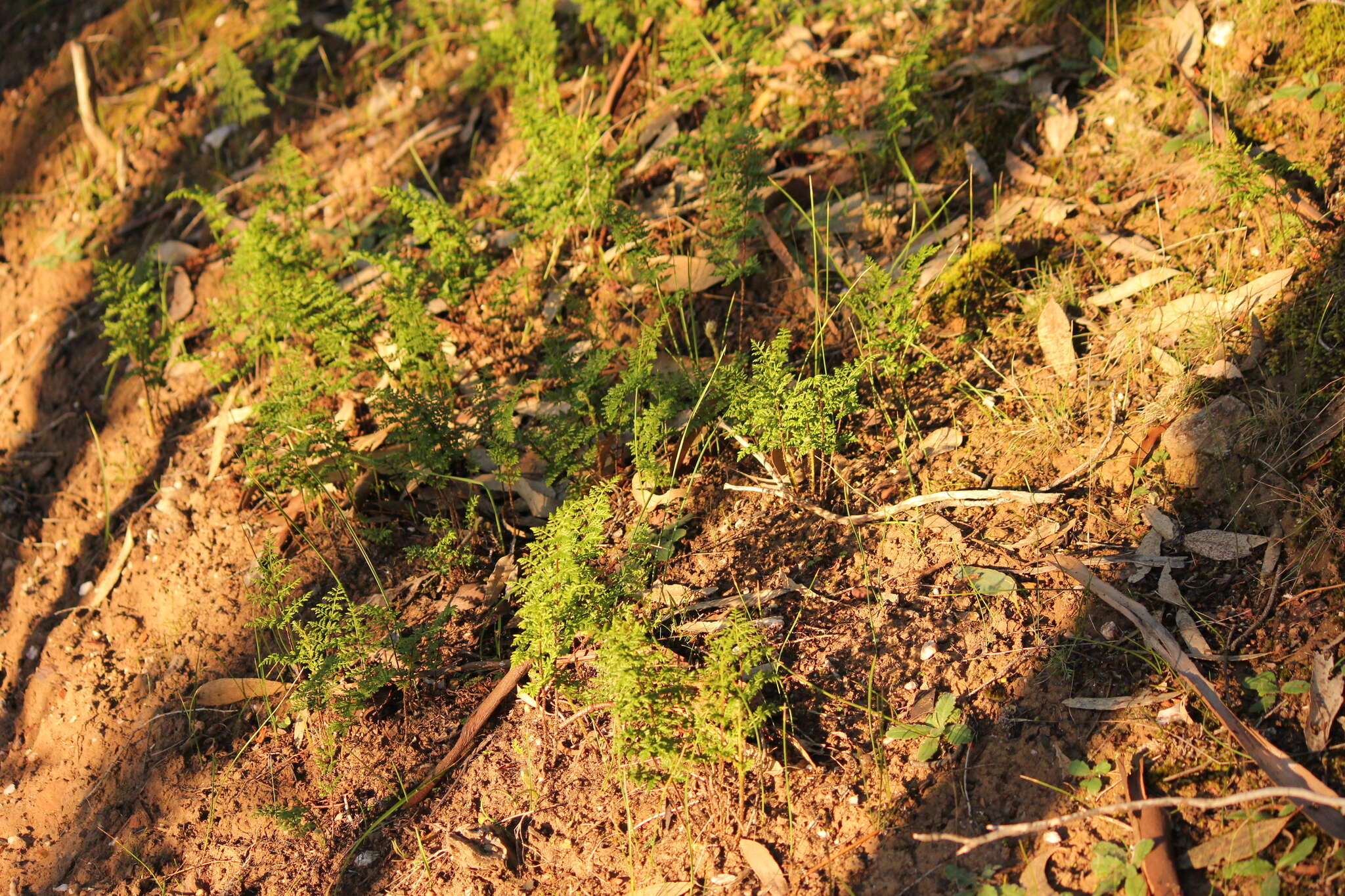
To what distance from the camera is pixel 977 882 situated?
1.99 meters

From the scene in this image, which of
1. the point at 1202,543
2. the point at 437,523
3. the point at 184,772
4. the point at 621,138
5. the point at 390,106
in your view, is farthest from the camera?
the point at 390,106

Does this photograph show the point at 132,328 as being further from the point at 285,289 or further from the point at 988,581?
the point at 988,581

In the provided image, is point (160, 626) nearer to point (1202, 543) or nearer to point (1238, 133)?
point (1202, 543)

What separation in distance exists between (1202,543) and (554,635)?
5.24 ft

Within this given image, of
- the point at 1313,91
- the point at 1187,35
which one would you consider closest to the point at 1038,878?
the point at 1313,91

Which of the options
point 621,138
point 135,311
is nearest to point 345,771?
point 135,311

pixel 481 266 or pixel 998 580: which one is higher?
pixel 481 266

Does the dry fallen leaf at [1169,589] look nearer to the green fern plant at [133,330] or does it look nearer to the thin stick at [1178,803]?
the thin stick at [1178,803]

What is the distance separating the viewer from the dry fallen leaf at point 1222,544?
2.31 meters

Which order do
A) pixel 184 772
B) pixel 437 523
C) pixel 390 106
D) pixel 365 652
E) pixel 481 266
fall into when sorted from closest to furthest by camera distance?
pixel 365 652 < pixel 184 772 < pixel 437 523 < pixel 481 266 < pixel 390 106

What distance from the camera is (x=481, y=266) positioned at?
11.3 ft

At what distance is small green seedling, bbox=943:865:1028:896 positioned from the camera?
1954 millimetres

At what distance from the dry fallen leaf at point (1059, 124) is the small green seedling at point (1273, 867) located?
232cm

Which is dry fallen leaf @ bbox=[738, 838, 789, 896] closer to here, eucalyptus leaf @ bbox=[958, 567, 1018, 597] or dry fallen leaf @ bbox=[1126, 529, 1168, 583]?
eucalyptus leaf @ bbox=[958, 567, 1018, 597]
